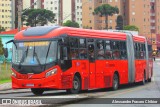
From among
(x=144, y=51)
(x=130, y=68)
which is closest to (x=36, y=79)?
(x=130, y=68)

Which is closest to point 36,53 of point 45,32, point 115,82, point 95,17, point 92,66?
point 45,32

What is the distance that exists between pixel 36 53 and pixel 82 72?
9.20 feet

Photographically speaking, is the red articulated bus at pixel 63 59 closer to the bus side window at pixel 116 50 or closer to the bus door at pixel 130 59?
the bus side window at pixel 116 50

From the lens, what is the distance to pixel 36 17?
4353 inches

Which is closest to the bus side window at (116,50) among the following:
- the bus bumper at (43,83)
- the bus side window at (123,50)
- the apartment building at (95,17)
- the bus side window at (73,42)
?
the bus side window at (123,50)

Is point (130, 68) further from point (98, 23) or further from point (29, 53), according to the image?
point (98, 23)

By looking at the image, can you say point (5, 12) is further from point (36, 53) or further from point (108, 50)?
point (36, 53)

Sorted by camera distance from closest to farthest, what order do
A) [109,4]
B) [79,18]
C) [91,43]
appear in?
[91,43] < [109,4] < [79,18]

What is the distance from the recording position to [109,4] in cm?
15175

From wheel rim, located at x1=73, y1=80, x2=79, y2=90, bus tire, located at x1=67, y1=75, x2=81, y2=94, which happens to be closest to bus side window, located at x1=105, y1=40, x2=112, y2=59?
bus tire, located at x1=67, y1=75, x2=81, y2=94

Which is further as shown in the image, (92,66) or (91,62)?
(92,66)

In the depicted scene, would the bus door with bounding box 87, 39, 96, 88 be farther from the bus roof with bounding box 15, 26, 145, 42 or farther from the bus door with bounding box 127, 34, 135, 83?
the bus door with bounding box 127, 34, 135, 83

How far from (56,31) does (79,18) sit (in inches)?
5896

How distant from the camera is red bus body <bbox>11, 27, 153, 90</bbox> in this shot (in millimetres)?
20297
